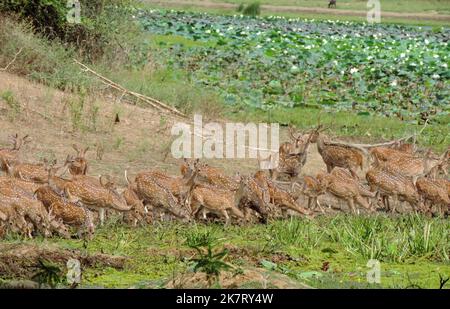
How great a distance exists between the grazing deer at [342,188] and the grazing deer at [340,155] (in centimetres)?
170

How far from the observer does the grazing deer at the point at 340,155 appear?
590 inches

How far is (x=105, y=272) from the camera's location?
31.7ft

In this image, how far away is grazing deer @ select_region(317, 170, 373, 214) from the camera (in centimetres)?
1295

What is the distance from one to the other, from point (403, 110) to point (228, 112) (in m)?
3.95

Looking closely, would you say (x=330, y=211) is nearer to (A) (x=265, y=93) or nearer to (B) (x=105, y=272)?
(B) (x=105, y=272)

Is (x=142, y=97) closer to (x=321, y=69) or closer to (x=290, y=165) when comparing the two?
(x=290, y=165)

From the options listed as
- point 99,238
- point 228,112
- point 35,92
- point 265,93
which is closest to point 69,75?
point 35,92

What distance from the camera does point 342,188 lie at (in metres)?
13.0

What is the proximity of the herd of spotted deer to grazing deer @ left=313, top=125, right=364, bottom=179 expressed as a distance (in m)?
0.49

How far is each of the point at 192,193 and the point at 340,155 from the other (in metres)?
3.75

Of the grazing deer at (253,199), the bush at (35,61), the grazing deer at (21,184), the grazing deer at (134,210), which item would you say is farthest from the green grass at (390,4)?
the grazing deer at (21,184)

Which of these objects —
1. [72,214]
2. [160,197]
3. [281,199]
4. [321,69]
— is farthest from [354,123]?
[72,214]

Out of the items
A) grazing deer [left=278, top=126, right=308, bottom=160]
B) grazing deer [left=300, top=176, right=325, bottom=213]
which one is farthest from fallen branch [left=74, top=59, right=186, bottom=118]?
grazing deer [left=300, top=176, right=325, bottom=213]
